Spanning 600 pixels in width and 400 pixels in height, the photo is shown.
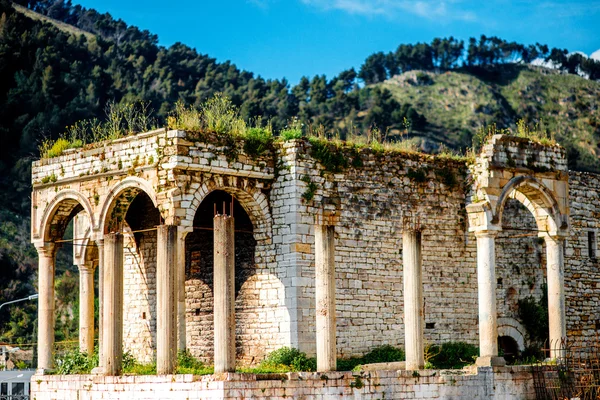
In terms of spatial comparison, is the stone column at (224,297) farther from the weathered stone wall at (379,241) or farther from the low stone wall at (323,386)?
the weathered stone wall at (379,241)

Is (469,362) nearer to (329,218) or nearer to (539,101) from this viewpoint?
(329,218)

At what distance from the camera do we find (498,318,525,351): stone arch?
28.5 meters

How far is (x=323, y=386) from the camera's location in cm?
2131

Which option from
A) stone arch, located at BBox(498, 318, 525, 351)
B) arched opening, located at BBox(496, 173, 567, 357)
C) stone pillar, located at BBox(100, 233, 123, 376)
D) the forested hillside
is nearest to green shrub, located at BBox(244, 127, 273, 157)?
stone pillar, located at BBox(100, 233, 123, 376)

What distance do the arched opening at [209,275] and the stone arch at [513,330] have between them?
710 cm

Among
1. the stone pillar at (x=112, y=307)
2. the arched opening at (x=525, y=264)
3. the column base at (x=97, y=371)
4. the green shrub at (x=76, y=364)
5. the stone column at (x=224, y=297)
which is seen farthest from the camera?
the arched opening at (x=525, y=264)

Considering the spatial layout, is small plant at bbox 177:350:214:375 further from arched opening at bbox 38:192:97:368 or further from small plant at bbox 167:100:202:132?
small plant at bbox 167:100:202:132

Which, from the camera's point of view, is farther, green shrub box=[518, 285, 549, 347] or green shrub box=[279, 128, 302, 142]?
green shrub box=[518, 285, 549, 347]

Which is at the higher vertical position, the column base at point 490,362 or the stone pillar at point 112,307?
the stone pillar at point 112,307

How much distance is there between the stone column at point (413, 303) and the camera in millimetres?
22406

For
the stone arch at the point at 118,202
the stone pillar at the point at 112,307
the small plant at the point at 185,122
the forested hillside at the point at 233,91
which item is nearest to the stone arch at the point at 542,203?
the small plant at the point at 185,122

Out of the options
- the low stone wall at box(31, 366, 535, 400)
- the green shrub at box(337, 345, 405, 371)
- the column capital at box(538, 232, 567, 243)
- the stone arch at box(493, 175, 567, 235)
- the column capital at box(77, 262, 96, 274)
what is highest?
the stone arch at box(493, 175, 567, 235)

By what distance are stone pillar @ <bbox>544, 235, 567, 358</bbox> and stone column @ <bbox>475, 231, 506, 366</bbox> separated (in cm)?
219

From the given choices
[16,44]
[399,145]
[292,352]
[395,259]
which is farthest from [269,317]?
[16,44]
